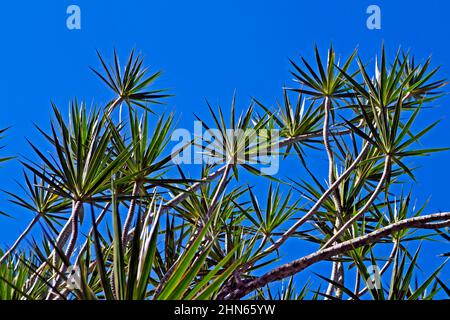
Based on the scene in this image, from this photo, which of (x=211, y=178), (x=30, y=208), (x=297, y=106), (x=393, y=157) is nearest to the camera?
(x=393, y=157)

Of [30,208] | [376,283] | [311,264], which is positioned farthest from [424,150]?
[30,208]

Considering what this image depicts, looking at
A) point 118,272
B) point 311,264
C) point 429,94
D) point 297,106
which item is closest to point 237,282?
point 311,264

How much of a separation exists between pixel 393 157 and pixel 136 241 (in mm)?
1784

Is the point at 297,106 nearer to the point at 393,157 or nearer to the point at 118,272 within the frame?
the point at 393,157

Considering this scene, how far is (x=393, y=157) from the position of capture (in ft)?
9.85

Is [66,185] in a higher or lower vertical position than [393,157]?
lower

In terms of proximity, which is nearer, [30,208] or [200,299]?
[200,299]

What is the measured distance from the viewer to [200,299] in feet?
5.46

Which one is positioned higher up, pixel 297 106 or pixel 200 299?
pixel 297 106

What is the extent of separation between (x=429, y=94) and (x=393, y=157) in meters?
2.00

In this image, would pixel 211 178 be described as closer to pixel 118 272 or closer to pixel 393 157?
pixel 393 157
